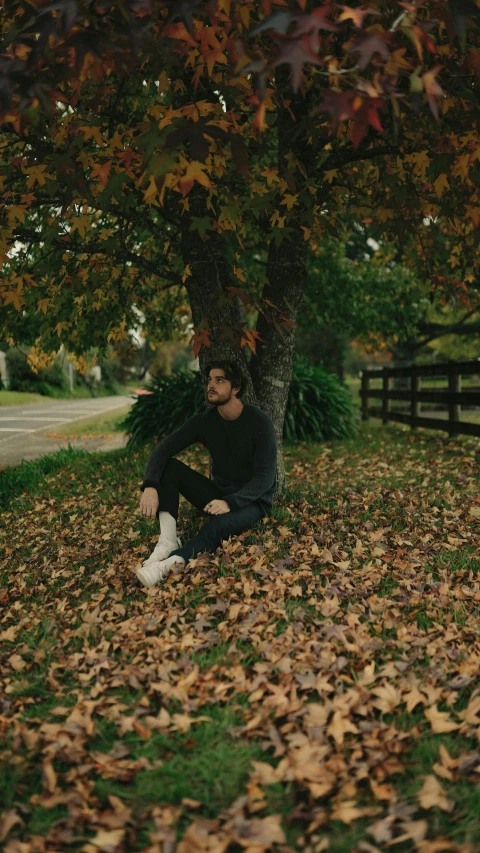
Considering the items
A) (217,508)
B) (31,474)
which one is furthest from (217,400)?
(31,474)

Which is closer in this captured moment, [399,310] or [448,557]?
[448,557]

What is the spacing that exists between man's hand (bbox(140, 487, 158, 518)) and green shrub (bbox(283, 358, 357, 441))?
5.61m

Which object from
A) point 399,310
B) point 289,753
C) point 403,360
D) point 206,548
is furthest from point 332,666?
point 403,360

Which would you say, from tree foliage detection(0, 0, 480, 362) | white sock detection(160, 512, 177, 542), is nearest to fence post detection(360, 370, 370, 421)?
tree foliage detection(0, 0, 480, 362)

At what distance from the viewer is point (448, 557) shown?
442cm

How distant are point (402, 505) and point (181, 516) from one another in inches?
72.5

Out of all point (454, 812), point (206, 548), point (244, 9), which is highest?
point (244, 9)

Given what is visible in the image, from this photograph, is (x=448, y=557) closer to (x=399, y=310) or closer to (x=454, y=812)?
(x=454, y=812)

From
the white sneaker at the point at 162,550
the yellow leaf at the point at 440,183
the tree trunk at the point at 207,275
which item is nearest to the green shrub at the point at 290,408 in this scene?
the tree trunk at the point at 207,275

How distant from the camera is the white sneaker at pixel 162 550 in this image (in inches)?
168

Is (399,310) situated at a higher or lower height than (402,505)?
higher

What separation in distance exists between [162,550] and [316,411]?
6382 mm

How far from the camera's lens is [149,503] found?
4.50m

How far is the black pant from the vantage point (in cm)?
436
